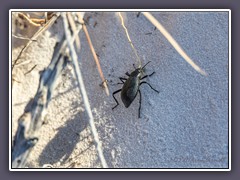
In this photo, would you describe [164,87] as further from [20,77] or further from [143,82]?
[20,77]

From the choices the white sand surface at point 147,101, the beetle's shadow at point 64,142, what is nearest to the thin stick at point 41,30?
the white sand surface at point 147,101

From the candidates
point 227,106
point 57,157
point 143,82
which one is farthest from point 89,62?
point 227,106

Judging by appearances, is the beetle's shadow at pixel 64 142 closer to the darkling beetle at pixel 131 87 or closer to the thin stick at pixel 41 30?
the darkling beetle at pixel 131 87

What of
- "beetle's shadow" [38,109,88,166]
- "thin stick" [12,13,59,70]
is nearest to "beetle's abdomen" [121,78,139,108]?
"beetle's shadow" [38,109,88,166]

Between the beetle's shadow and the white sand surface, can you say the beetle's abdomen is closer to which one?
the white sand surface

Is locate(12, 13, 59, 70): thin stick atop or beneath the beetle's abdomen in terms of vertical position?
atop
